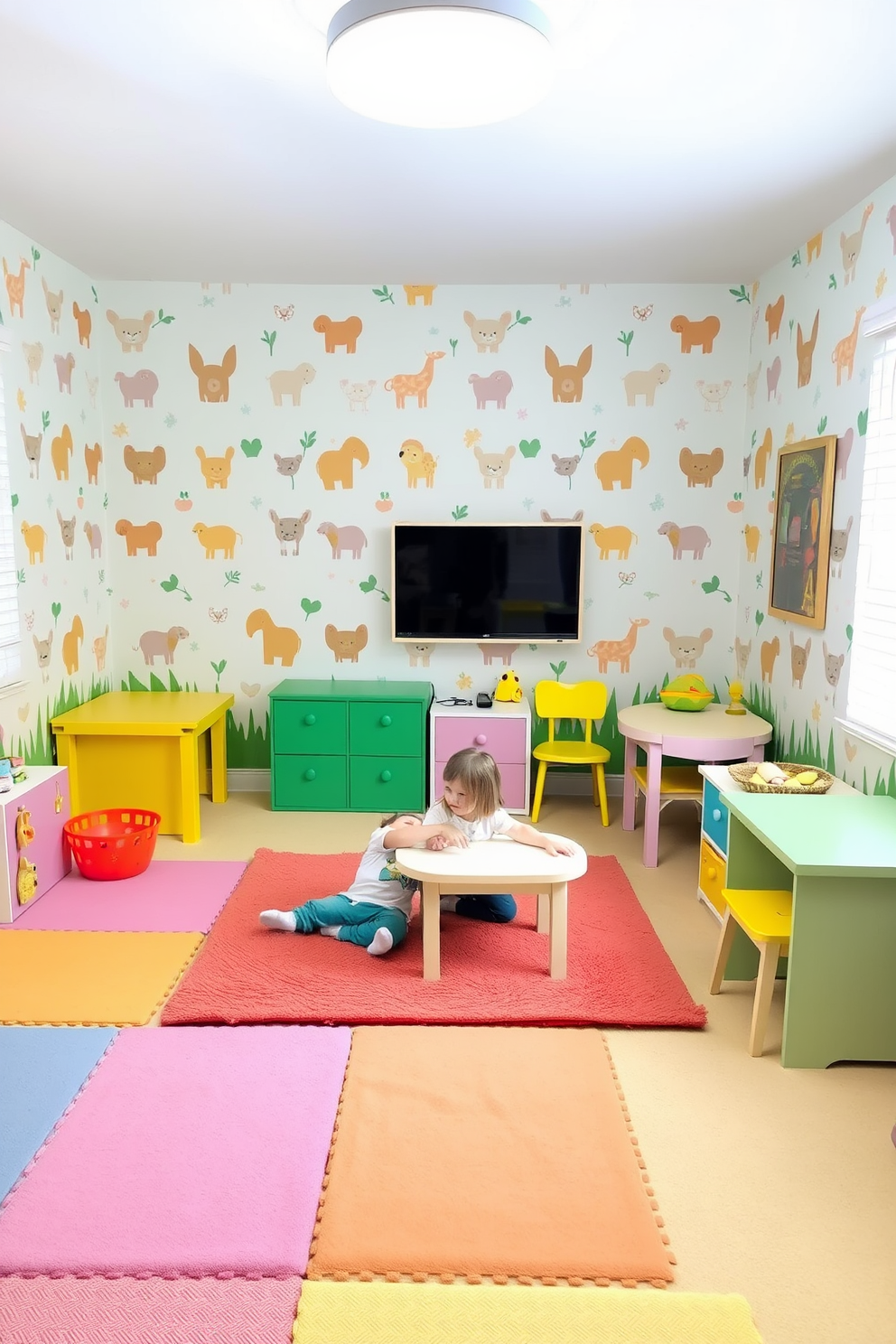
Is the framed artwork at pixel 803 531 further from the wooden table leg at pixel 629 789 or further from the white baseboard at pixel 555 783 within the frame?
the white baseboard at pixel 555 783

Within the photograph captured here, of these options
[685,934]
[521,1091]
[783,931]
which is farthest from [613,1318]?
[685,934]

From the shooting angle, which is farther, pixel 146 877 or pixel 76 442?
pixel 76 442

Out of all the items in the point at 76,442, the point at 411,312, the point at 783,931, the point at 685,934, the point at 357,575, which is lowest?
the point at 685,934

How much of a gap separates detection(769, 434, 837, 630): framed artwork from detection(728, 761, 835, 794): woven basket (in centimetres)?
64

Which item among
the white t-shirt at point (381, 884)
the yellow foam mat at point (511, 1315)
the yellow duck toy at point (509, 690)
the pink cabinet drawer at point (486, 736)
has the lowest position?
the yellow foam mat at point (511, 1315)

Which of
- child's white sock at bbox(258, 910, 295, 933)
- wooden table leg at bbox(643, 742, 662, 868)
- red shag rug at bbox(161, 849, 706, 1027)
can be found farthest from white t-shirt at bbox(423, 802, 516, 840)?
wooden table leg at bbox(643, 742, 662, 868)

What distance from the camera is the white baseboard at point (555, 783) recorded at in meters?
5.23

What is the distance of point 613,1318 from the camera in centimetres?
181

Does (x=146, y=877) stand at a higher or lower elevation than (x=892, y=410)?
lower

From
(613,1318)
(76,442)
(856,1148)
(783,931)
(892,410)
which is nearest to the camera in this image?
(613,1318)

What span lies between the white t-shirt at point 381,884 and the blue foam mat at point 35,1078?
36.6 inches

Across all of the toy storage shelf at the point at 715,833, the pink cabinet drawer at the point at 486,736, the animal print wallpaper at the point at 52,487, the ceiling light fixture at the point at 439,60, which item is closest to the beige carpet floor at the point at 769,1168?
the toy storage shelf at the point at 715,833

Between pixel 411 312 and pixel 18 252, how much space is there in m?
1.79

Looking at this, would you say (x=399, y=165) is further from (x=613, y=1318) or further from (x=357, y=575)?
(x=613, y=1318)
